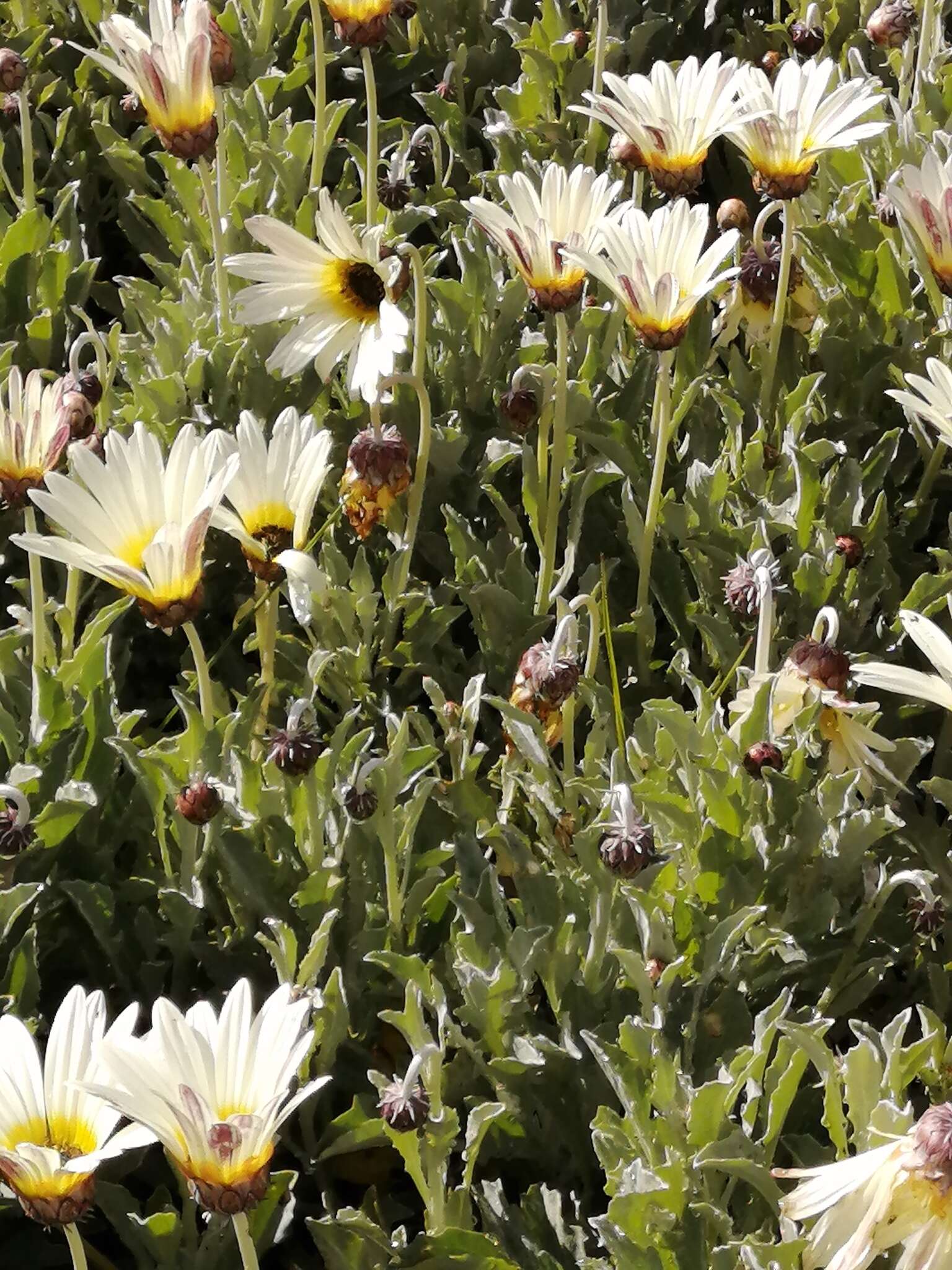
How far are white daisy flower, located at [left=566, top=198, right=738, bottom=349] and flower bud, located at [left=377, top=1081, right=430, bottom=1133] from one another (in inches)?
34.8

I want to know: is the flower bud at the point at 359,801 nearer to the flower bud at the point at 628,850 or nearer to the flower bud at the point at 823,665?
the flower bud at the point at 628,850

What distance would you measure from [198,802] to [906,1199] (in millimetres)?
731

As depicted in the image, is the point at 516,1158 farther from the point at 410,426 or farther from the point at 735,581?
the point at 410,426

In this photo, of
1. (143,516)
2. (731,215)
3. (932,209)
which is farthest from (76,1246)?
(731,215)

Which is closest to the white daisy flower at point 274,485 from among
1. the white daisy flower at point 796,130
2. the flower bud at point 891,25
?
the white daisy flower at point 796,130

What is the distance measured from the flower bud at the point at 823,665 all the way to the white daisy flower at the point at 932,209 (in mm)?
616

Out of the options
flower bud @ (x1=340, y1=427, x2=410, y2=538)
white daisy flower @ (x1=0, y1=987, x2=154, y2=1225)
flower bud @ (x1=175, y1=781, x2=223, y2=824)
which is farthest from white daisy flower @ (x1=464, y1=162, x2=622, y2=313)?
white daisy flower @ (x1=0, y1=987, x2=154, y2=1225)

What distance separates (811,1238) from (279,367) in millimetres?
1263

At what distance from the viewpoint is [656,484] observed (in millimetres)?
1858

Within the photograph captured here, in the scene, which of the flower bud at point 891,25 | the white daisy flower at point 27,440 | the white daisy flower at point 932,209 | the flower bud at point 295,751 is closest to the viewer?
the flower bud at point 295,751

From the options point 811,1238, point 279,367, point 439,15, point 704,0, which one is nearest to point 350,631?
point 279,367

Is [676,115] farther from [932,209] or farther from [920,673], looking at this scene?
[920,673]

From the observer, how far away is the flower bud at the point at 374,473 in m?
1.81

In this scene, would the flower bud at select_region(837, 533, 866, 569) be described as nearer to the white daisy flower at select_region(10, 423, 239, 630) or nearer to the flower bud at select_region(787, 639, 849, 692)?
the flower bud at select_region(787, 639, 849, 692)
